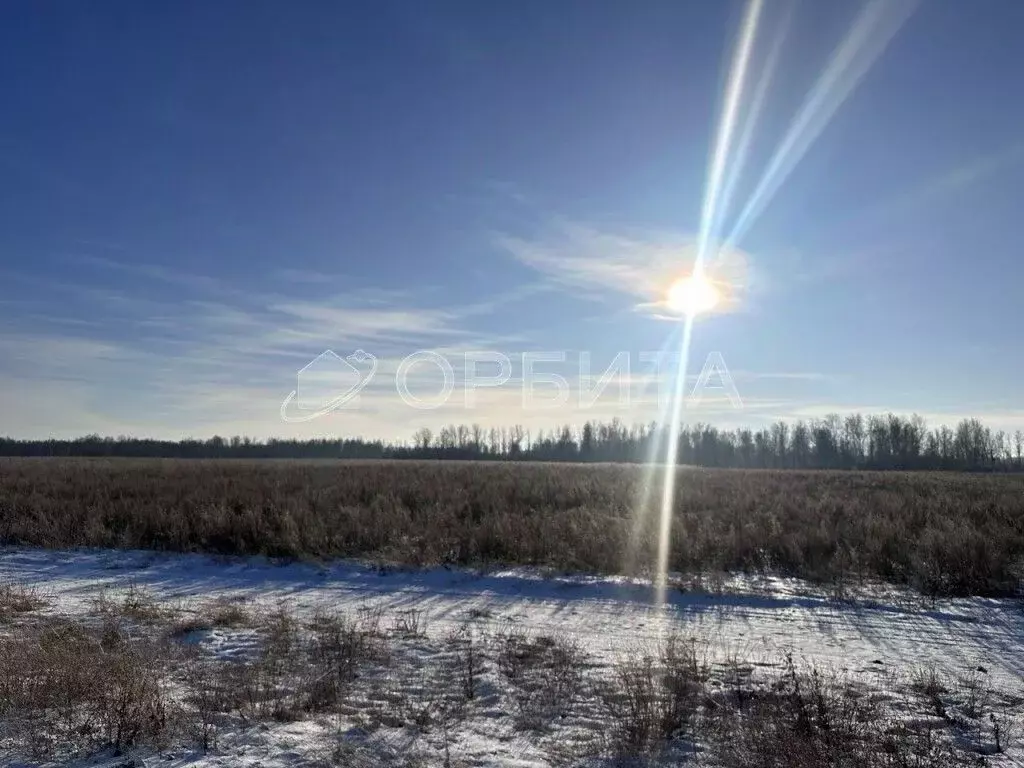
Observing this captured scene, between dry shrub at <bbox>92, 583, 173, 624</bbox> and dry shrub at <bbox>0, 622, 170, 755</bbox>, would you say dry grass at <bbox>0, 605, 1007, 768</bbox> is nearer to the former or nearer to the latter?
dry shrub at <bbox>0, 622, 170, 755</bbox>

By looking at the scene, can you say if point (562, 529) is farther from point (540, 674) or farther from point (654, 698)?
point (654, 698)

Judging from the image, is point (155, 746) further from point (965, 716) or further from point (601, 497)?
point (601, 497)

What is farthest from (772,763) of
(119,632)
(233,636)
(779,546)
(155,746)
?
(779,546)

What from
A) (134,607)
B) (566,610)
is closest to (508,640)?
(566,610)

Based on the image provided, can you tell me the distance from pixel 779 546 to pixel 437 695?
761 centimetres

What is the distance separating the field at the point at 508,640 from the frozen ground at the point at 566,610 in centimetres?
4

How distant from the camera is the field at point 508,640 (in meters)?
4.34

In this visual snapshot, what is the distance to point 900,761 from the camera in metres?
3.95

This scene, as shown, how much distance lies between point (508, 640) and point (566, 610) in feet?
5.75

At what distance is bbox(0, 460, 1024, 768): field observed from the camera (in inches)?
171

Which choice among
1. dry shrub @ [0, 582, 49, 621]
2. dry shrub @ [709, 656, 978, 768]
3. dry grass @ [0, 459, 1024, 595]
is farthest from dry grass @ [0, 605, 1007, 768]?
dry grass @ [0, 459, 1024, 595]

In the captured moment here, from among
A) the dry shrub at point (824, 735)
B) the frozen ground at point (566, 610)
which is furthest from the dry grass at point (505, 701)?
the frozen ground at point (566, 610)

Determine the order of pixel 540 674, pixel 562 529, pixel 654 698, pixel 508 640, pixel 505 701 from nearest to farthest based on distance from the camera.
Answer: pixel 654 698
pixel 505 701
pixel 540 674
pixel 508 640
pixel 562 529

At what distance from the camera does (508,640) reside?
674 cm
